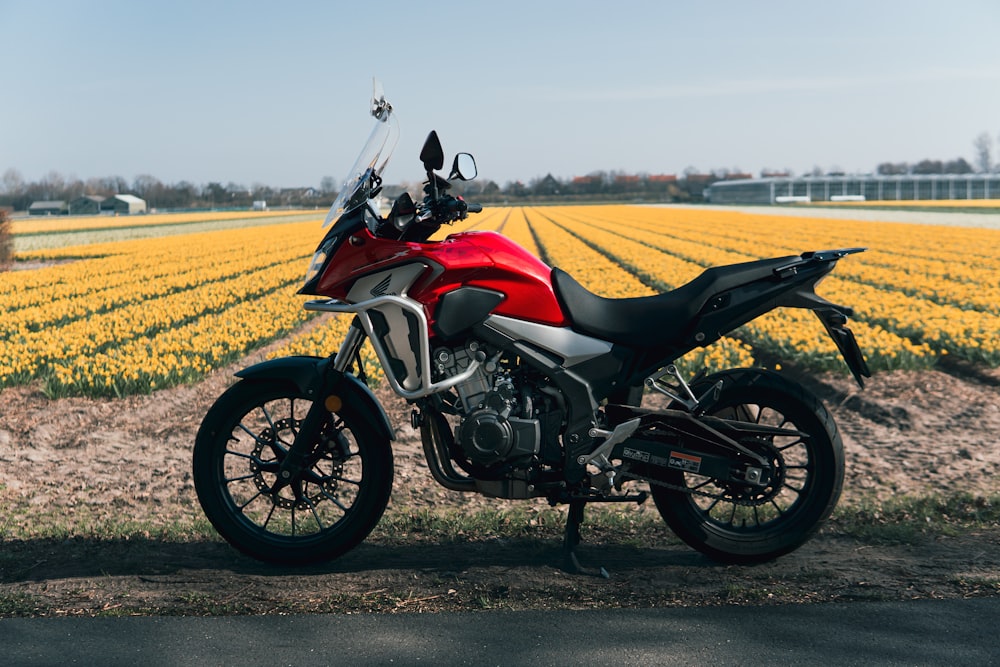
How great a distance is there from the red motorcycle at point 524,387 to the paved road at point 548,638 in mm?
616

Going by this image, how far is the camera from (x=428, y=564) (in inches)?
167

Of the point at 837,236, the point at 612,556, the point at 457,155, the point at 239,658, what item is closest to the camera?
the point at 239,658

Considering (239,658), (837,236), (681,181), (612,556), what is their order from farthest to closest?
1. (681,181)
2. (837,236)
3. (612,556)
4. (239,658)

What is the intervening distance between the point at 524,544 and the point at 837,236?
93.5ft

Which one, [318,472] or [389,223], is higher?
[389,223]

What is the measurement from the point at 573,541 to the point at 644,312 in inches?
40.3

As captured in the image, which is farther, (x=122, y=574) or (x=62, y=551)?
(x=62, y=551)

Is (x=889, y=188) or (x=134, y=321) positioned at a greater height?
(x=889, y=188)

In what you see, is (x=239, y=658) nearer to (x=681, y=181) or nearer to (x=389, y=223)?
(x=389, y=223)

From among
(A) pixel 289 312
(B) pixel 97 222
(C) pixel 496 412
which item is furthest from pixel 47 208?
(C) pixel 496 412

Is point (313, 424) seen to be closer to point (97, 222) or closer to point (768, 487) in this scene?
point (768, 487)

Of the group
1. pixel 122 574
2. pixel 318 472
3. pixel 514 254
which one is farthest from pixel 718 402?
pixel 122 574

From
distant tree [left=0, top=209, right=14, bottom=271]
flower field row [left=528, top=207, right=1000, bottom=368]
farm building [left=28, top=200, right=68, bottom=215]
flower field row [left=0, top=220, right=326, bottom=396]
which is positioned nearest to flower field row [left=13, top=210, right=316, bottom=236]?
distant tree [left=0, top=209, right=14, bottom=271]

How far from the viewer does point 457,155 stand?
396 cm
